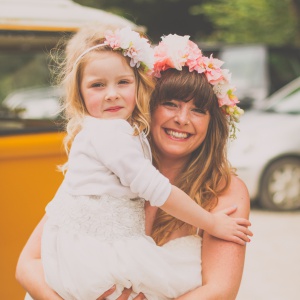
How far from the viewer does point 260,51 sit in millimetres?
8586

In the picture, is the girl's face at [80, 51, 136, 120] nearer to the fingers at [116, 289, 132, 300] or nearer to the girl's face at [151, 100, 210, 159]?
the girl's face at [151, 100, 210, 159]

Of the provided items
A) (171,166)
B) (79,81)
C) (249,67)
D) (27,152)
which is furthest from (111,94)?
(249,67)

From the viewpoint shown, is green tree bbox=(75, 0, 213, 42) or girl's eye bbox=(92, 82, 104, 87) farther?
green tree bbox=(75, 0, 213, 42)

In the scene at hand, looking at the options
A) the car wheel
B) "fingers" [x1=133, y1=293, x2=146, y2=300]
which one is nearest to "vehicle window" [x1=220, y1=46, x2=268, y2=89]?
the car wheel

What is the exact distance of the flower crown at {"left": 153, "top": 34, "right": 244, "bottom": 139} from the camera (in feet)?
7.48

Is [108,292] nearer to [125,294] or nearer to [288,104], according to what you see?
[125,294]

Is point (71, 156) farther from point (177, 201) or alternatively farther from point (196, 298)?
point (196, 298)

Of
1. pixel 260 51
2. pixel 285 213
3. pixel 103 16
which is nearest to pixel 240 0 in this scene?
pixel 260 51

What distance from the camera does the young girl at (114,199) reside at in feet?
6.61

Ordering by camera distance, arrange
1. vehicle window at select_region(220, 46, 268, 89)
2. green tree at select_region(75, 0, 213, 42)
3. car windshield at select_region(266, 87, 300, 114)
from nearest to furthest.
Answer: car windshield at select_region(266, 87, 300, 114)
vehicle window at select_region(220, 46, 268, 89)
green tree at select_region(75, 0, 213, 42)

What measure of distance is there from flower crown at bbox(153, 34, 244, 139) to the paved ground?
113 inches

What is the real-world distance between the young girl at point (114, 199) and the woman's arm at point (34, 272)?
0.05 metres

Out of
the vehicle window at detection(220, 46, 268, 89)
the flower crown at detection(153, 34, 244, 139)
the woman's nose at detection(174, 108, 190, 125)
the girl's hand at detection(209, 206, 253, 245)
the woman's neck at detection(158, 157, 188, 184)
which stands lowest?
the girl's hand at detection(209, 206, 253, 245)

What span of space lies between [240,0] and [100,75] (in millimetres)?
13124
